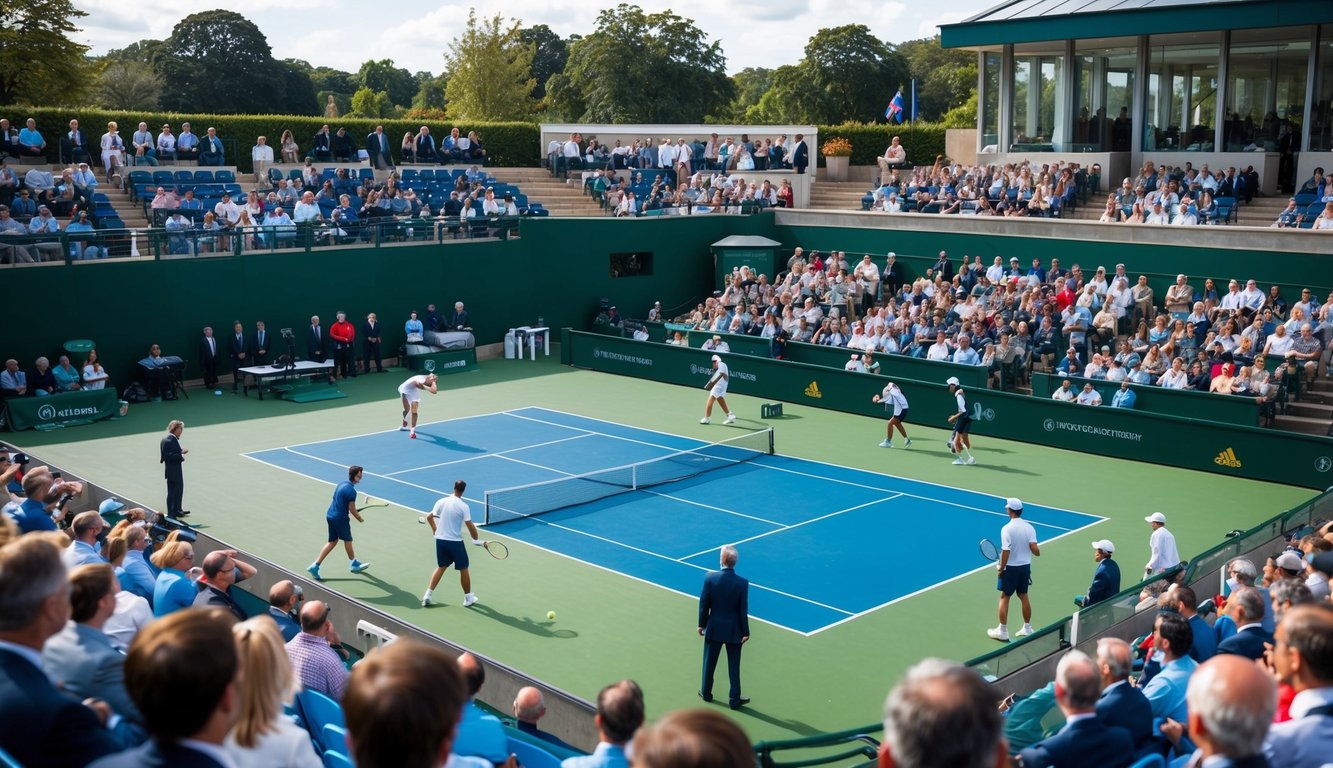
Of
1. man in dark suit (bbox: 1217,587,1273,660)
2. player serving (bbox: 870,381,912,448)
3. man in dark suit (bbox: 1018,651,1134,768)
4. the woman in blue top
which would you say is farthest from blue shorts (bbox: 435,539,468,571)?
player serving (bbox: 870,381,912,448)

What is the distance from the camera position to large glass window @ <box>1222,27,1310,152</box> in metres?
33.3

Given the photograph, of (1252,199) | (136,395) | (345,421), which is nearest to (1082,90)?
(1252,199)

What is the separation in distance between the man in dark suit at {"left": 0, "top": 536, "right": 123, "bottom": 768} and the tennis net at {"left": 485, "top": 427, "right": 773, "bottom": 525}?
14.6m

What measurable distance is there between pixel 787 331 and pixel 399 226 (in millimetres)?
10508

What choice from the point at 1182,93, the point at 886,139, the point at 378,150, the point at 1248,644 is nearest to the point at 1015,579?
the point at 1248,644

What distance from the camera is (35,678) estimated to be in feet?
13.2

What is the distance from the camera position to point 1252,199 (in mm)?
31906

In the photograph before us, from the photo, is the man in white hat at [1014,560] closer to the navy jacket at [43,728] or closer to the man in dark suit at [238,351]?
the navy jacket at [43,728]

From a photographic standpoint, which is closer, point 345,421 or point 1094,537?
point 1094,537

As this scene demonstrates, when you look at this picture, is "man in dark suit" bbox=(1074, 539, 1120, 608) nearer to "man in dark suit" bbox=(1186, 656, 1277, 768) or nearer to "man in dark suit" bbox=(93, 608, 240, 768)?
"man in dark suit" bbox=(1186, 656, 1277, 768)

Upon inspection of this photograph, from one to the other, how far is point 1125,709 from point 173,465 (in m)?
14.8

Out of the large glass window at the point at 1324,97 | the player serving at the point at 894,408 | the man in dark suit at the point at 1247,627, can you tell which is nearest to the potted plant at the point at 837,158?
the large glass window at the point at 1324,97

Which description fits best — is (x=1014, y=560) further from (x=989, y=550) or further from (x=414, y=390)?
(x=414, y=390)

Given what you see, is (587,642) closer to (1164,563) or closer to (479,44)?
(1164,563)
